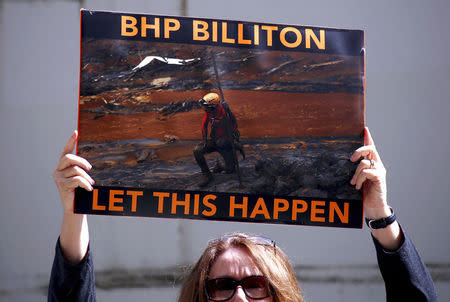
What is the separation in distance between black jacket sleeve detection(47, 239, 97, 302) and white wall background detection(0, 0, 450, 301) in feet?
6.05

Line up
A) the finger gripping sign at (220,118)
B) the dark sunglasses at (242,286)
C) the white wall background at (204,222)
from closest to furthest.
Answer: the dark sunglasses at (242,286)
the finger gripping sign at (220,118)
the white wall background at (204,222)

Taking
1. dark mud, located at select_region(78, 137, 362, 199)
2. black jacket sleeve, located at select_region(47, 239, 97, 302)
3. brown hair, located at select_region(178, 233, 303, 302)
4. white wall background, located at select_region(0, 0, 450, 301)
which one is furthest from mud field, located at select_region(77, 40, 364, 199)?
white wall background, located at select_region(0, 0, 450, 301)

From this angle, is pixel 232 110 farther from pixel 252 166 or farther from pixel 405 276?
pixel 405 276

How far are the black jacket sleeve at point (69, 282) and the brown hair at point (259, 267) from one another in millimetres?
295

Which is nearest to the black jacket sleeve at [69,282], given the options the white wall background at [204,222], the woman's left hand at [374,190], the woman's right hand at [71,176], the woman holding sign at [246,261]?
the woman holding sign at [246,261]

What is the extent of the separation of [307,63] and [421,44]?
7.98ft

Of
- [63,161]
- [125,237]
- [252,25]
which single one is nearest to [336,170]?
[252,25]

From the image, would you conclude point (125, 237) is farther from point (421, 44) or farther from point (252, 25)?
point (421, 44)

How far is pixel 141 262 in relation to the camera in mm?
3523

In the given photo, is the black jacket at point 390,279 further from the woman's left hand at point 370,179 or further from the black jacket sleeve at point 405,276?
the woman's left hand at point 370,179

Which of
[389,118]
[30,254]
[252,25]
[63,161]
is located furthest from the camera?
[389,118]

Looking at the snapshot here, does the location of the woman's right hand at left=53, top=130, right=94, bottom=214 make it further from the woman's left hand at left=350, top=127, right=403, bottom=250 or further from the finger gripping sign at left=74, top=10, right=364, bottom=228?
the woman's left hand at left=350, top=127, right=403, bottom=250

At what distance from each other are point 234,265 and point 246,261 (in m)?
0.04

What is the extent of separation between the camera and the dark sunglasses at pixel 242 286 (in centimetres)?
155
